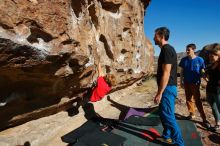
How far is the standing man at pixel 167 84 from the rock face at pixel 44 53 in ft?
4.94

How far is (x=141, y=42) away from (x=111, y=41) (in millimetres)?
3230

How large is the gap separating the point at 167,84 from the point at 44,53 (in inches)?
89.4

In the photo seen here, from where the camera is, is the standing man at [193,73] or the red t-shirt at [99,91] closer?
the red t-shirt at [99,91]

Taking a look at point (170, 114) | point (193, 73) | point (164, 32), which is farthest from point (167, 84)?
point (193, 73)

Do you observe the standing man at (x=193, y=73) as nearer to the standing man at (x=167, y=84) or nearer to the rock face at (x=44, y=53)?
the standing man at (x=167, y=84)

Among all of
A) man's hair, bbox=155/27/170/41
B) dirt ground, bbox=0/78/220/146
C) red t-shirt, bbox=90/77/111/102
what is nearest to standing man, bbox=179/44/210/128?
dirt ground, bbox=0/78/220/146

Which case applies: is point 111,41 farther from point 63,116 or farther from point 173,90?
point 173,90

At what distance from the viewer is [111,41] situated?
283 inches

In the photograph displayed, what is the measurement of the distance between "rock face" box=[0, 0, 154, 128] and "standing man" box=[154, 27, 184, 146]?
1507mm

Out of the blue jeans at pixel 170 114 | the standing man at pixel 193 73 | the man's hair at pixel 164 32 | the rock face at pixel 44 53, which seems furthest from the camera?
the standing man at pixel 193 73

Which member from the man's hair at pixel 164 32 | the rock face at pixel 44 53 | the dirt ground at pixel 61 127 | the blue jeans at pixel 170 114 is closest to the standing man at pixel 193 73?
the dirt ground at pixel 61 127

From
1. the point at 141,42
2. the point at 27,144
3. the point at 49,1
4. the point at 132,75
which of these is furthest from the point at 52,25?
the point at 141,42

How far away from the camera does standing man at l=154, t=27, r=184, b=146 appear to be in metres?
3.94

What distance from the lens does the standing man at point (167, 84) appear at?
394 cm
